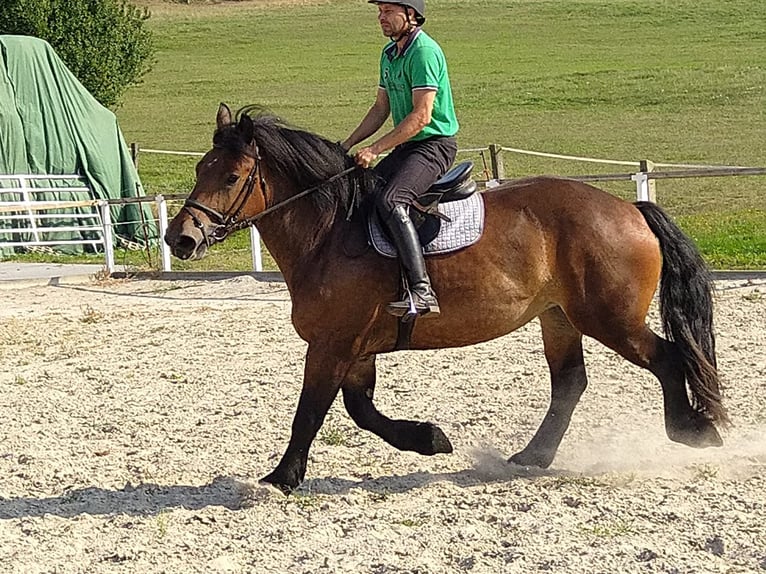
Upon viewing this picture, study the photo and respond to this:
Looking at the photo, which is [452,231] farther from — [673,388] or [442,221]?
[673,388]

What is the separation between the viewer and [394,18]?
223 inches

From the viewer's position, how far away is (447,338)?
19.5 ft

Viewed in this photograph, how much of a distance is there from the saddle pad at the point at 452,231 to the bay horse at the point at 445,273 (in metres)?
0.05

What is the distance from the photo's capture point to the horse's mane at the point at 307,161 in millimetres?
5820

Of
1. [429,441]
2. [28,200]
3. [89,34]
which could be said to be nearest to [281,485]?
[429,441]

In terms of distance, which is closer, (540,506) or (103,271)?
(540,506)

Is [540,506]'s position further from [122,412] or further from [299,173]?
[122,412]

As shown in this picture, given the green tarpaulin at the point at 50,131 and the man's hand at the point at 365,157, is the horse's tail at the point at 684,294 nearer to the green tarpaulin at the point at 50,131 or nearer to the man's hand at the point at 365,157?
the man's hand at the point at 365,157

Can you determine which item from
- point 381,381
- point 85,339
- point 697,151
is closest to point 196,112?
point 697,151

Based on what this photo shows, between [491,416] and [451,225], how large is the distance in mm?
1776

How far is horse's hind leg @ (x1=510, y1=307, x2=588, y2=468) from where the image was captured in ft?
20.4

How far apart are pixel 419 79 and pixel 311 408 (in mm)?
1678

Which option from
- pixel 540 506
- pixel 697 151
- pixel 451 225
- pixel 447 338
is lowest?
pixel 697 151

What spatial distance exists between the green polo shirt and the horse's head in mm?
752
